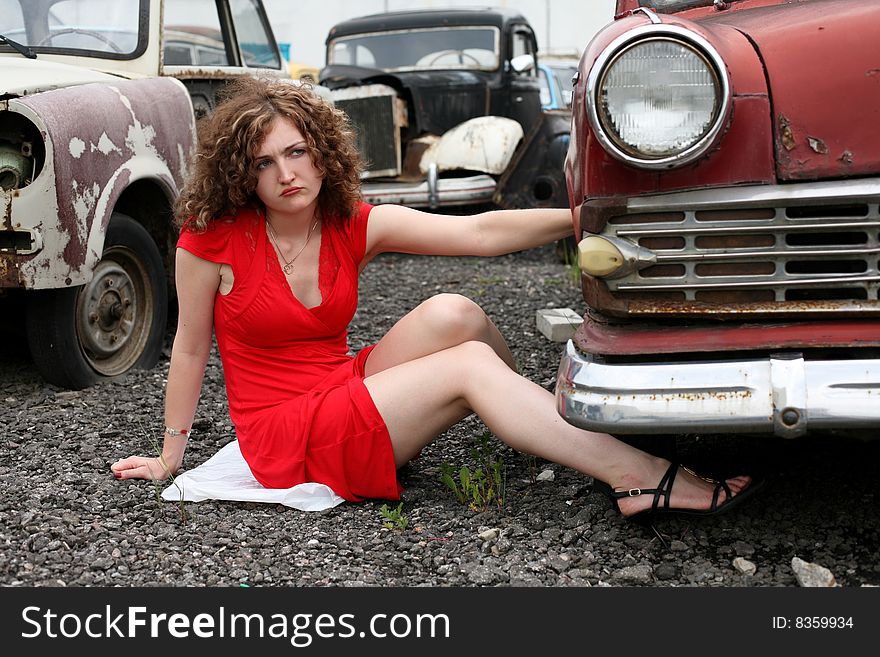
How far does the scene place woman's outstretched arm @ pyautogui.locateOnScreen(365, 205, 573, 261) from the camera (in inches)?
96.7

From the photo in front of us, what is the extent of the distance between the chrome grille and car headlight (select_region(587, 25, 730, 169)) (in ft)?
0.33

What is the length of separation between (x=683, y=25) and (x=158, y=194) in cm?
259

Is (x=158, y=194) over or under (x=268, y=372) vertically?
over

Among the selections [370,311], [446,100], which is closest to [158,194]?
[370,311]

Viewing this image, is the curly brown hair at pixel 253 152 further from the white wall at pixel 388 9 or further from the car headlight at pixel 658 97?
the white wall at pixel 388 9

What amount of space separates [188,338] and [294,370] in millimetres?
272

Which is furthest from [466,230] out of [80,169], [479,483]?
[80,169]

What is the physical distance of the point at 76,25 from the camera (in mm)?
3902

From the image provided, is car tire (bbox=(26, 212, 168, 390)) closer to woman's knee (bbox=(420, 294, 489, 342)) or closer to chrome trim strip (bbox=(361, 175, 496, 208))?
woman's knee (bbox=(420, 294, 489, 342))

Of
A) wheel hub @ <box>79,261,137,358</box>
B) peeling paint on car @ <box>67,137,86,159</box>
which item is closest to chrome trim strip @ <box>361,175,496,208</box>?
wheel hub @ <box>79,261,137,358</box>

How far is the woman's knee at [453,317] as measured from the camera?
2.45 m

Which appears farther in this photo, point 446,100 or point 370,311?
point 446,100

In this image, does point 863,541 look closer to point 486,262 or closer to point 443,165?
point 486,262
